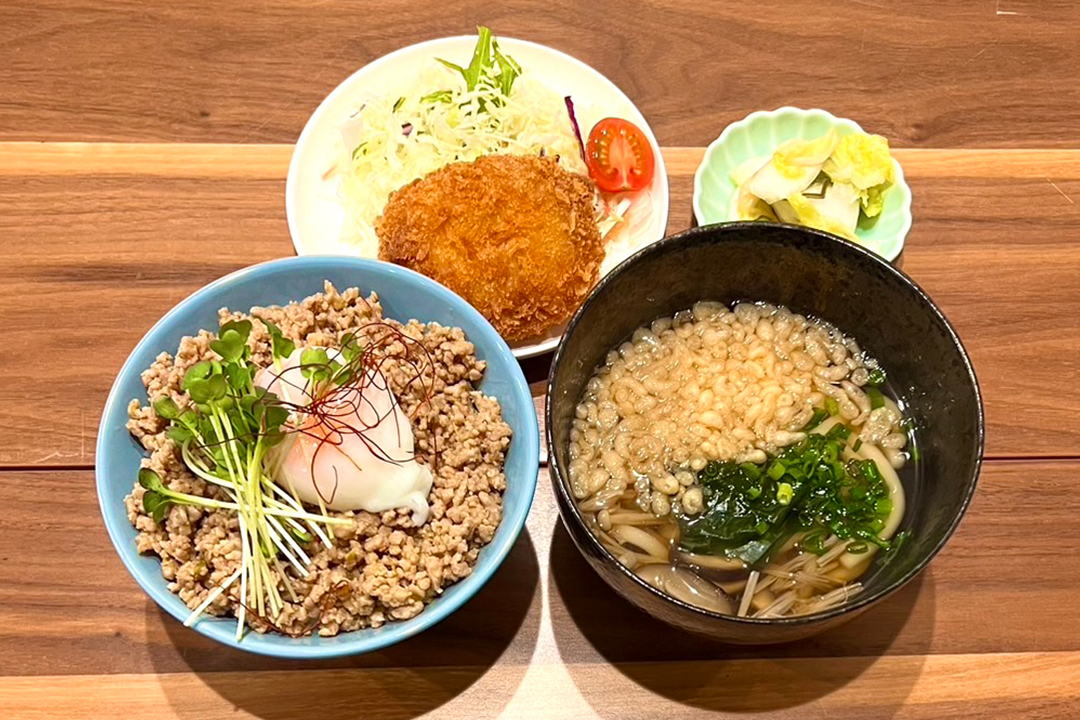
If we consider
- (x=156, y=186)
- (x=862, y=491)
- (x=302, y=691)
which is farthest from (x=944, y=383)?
(x=156, y=186)

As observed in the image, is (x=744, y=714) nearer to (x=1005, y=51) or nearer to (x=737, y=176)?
(x=737, y=176)

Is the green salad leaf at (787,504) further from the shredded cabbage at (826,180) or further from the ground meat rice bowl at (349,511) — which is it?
the shredded cabbage at (826,180)

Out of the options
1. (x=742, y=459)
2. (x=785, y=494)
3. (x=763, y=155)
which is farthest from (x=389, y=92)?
(x=785, y=494)

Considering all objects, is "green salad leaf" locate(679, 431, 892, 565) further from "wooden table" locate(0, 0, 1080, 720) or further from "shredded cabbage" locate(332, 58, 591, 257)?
"shredded cabbage" locate(332, 58, 591, 257)

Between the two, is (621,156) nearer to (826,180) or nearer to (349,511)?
(826,180)

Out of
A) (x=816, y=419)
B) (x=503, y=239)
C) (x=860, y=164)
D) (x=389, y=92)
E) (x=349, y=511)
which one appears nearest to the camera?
(x=349, y=511)

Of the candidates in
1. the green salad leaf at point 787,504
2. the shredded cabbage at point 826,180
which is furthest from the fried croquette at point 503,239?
the green salad leaf at point 787,504

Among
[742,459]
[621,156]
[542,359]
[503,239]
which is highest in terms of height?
[621,156]

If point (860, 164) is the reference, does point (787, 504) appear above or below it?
below
